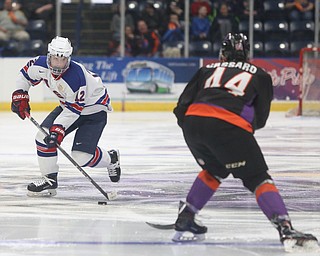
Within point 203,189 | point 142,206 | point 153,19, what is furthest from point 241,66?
point 153,19

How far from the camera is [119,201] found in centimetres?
502

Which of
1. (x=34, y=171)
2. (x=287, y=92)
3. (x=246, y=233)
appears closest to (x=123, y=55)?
(x=287, y=92)

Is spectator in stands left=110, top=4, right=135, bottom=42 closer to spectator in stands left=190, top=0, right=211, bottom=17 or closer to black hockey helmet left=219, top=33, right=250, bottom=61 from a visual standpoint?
spectator in stands left=190, top=0, right=211, bottom=17

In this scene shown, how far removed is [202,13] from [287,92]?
184cm

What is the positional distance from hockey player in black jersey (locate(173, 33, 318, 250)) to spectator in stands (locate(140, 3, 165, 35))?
9.76 metres

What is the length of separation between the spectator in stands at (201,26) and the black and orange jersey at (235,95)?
380 inches

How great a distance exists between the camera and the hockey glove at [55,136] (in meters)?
4.84

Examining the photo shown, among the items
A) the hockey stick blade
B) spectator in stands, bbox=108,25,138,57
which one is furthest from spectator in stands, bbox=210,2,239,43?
the hockey stick blade

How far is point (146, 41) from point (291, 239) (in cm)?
988

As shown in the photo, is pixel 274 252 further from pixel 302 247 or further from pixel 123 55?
pixel 123 55

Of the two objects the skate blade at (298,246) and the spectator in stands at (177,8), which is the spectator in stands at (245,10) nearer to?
the spectator in stands at (177,8)

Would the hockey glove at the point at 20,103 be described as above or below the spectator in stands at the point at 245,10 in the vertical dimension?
above

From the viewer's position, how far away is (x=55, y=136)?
4.87 metres

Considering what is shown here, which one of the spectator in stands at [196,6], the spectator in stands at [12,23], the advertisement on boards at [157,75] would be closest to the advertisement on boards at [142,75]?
the advertisement on boards at [157,75]
